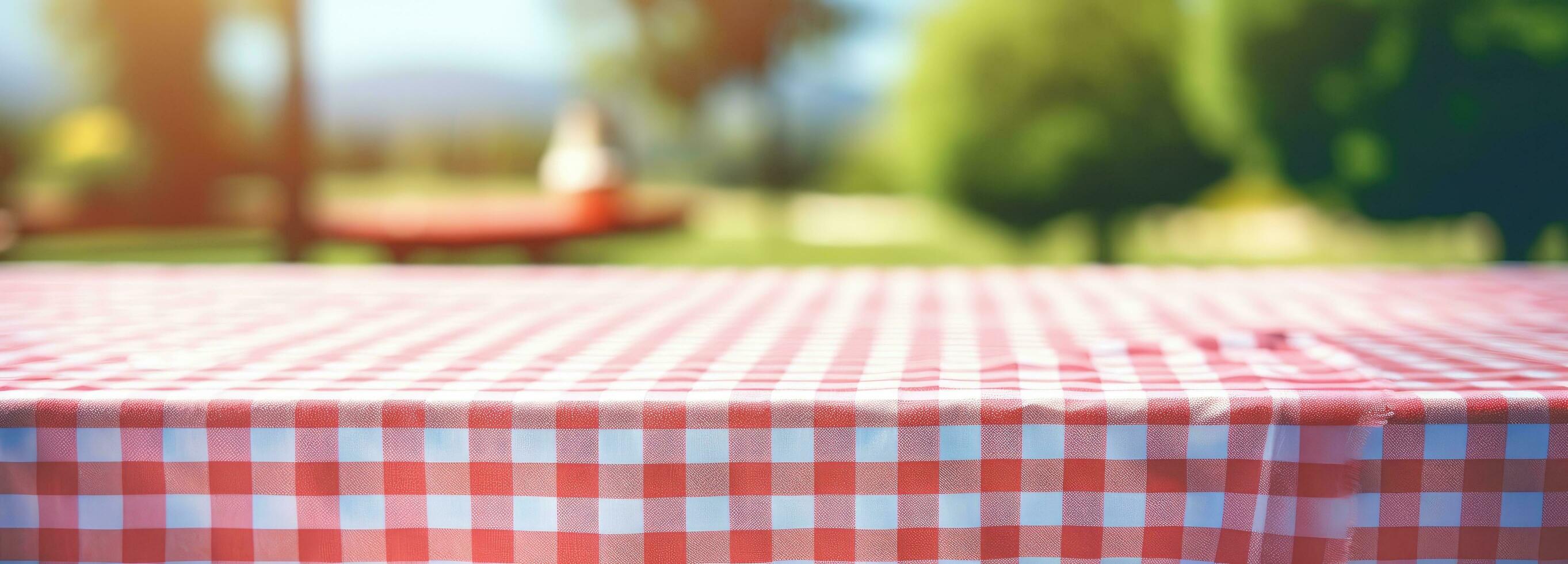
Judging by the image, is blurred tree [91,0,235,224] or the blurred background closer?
the blurred background

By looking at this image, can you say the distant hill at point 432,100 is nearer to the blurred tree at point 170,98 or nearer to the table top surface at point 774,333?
the blurred tree at point 170,98

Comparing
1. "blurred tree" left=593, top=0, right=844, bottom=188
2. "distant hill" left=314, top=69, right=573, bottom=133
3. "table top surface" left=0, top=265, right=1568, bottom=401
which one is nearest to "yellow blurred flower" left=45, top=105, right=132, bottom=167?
"distant hill" left=314, top=69, right=573, bottom=133

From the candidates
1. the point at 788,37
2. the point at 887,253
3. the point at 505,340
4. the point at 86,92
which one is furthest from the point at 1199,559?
the point at 86,92

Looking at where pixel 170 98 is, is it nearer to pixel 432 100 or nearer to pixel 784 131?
pixel 432 100

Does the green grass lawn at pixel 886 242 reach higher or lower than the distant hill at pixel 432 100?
lower

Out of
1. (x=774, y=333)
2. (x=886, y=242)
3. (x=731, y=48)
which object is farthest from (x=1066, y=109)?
(x=774, y=333)

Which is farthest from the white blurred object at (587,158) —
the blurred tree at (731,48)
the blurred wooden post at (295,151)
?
the blurred wooden post at (295,151)

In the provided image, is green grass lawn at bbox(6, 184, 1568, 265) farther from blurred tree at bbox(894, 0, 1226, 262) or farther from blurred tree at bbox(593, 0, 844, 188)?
blurred tree at bbox(593, 0, 844, 188)
